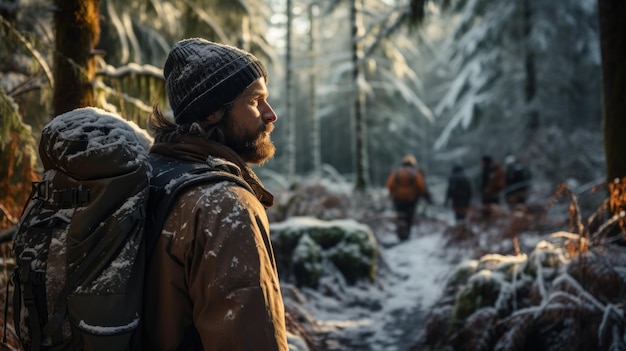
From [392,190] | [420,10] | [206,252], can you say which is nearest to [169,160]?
[206,252]

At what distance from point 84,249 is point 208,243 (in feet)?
1.29

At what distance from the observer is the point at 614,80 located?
5.28 meters

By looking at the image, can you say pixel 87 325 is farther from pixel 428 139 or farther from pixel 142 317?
pixel 428 139

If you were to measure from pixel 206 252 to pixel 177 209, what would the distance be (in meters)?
0.21

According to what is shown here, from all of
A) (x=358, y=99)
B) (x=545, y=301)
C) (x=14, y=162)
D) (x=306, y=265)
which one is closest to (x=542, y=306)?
(x=545, y=301)

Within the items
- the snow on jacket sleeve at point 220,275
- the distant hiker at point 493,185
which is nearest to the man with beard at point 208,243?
the snow on jacket sleeve at point 220,275

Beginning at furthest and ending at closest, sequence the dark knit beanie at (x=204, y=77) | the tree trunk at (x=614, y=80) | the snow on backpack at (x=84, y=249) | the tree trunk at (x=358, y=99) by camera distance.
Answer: the tree trunk at (x=358, y=99) < the tree trunk at (x=614, y=80) < the dark knit beanie at (x=204, y=77) < the snow on backpack at (x=84, y=249)

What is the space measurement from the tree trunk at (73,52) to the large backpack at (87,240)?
229 centimetres

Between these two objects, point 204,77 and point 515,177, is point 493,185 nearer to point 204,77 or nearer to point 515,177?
point 515,177

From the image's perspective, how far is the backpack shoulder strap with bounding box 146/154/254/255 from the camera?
5.80ft

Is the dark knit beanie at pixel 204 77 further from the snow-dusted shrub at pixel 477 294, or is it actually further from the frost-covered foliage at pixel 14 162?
the snow-dusted shrub at pixel 477 294

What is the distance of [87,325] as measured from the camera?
5.08 ft

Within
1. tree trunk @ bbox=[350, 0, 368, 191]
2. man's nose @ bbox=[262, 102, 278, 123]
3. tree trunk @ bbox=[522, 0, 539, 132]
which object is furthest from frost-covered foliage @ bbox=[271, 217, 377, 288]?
tree trunk @ bbox=[522, 0, 539, 132]

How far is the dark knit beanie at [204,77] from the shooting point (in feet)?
6.74
